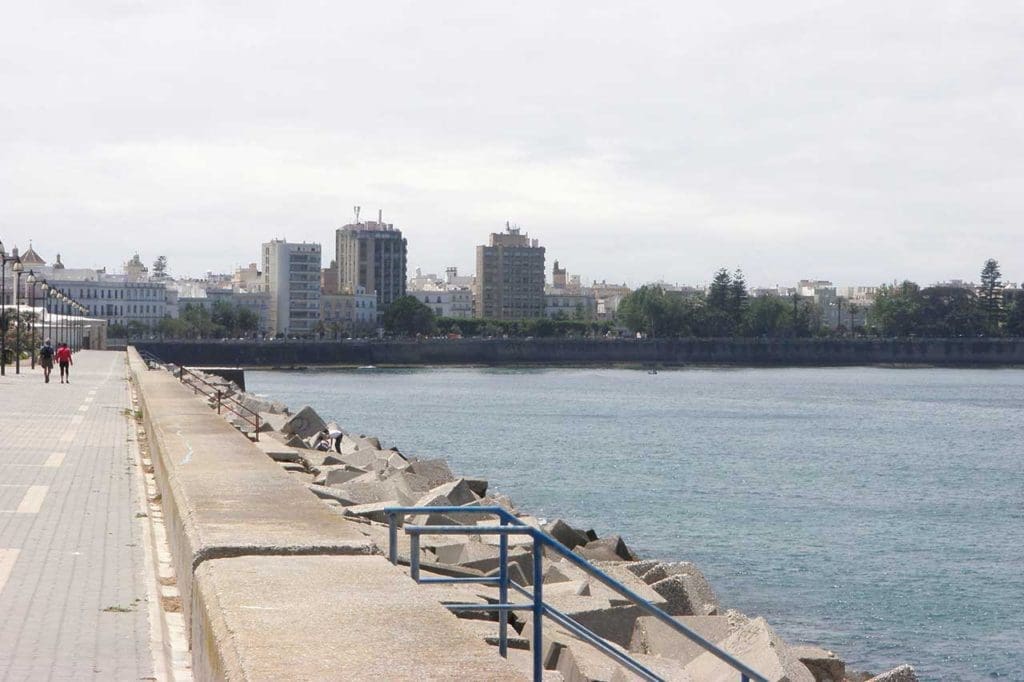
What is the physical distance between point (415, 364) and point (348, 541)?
138 metres

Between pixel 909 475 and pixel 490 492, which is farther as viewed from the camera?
pixel 909 475

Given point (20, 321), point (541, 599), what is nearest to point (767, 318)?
point (20, 321)

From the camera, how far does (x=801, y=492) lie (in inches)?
1316

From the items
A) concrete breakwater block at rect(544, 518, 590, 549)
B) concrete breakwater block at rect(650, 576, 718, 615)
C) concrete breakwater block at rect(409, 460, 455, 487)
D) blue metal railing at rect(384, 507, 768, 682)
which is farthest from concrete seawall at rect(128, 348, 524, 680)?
concrete breakwater block at rect(409, 460, 455, 487)

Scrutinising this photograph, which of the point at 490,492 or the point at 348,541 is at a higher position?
the point at 348,541

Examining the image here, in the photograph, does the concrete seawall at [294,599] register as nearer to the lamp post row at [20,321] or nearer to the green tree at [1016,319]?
the lamp post row at [20,321]

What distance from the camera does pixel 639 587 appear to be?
13.4m

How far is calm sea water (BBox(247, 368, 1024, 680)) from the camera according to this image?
58.7ft

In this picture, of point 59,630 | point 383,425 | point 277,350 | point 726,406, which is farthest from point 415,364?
point 59,630

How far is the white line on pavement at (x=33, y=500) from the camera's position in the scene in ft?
40.6

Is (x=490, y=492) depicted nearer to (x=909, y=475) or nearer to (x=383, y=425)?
(x=909, y=475)

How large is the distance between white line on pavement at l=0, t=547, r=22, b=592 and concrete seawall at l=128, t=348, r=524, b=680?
1037 millimetres

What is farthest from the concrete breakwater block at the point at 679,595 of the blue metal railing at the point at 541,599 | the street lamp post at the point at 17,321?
the street lamp post at the point at 17,321

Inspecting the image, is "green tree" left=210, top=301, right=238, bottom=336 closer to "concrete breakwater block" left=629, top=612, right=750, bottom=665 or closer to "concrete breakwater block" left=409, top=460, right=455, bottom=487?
"concrete breakwater block" left=409, top=460, right=455, bottom=487
